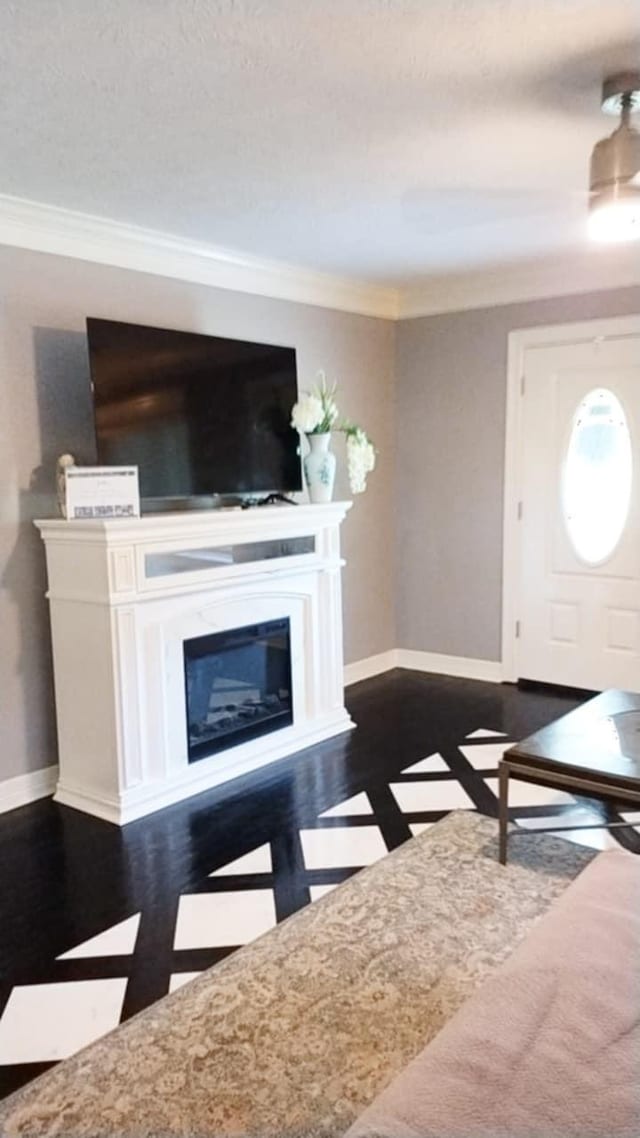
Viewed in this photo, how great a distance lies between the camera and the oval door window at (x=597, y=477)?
4.37 meters

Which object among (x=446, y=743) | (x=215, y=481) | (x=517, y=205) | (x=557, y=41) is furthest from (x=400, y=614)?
(x=557, y=41)

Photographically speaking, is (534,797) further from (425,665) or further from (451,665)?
(425,665)

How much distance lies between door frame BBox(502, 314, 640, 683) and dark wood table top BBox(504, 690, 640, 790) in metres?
1.87

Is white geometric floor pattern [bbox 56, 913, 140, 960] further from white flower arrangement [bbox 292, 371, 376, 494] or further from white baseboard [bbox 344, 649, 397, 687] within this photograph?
white baseboard [bbox 344, 649, 397, 687]

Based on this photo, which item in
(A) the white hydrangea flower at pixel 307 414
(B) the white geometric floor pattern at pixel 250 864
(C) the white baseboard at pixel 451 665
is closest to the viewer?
(B) the white geometric floor pattern at pixel 250 864

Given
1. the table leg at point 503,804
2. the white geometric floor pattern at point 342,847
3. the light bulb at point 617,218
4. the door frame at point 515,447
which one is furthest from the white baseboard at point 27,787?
the light bulb at point 617,218

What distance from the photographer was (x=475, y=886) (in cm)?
255

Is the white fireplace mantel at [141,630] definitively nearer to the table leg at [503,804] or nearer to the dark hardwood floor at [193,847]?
the dark hardwood floor at [193,847]

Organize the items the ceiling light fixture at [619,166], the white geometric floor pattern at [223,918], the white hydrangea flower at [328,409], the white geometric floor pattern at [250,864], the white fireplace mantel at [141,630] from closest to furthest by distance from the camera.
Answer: the ceiling light fixture at [619,166]
the white geometric floor pattern at [223,918]
the white geometric floor pattern at [250,864]
the white fireplace mantel at [141,630]
the white hydrangea flower at [328,409]

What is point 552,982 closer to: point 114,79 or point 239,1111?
point 239,1111

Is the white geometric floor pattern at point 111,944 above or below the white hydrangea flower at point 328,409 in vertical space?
below

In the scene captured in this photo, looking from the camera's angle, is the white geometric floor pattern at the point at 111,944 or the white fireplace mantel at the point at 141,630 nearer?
the white geometric floor pattern at the point at 111,944

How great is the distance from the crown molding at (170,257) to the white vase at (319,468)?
88 cm

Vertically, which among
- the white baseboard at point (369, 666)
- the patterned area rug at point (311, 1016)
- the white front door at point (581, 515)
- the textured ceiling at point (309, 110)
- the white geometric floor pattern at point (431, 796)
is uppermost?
the textured ceiling at point (309, 110)
